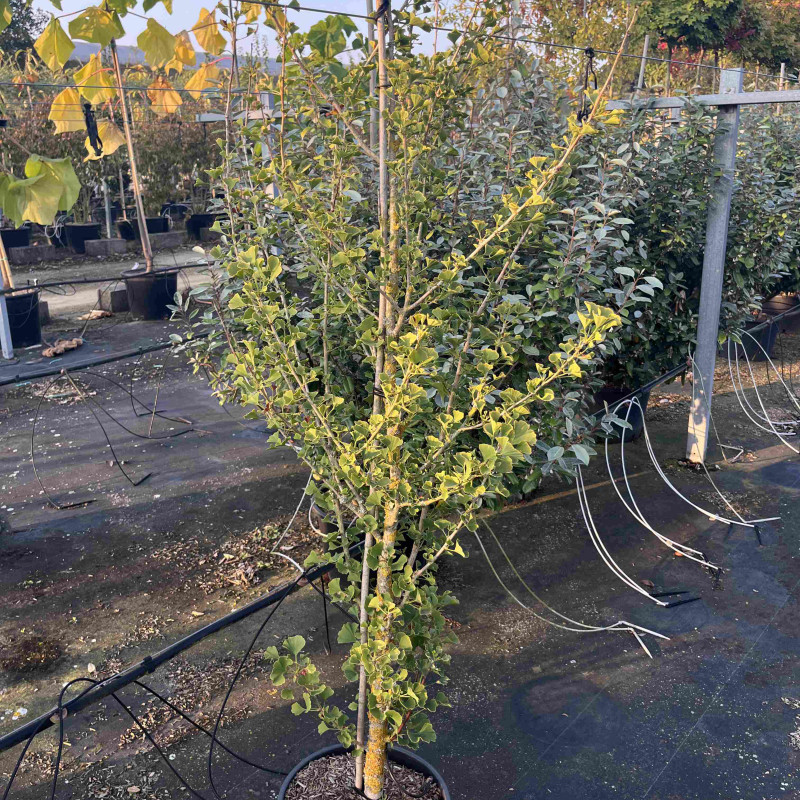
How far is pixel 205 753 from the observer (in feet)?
9.50

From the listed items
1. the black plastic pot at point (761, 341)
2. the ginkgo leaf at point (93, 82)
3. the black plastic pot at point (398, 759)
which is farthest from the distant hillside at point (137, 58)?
the black plastic pot at point (761, 341)

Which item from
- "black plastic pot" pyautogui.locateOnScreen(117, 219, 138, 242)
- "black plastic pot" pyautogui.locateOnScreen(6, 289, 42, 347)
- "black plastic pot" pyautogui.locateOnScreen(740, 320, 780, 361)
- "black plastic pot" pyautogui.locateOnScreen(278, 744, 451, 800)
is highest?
"black plastic pot" pyautogui.locateOnScreen(117, 219, 138, 242)

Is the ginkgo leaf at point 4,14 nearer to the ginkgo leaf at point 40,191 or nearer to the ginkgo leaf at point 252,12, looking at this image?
the ginkgo leaf at point 40,191

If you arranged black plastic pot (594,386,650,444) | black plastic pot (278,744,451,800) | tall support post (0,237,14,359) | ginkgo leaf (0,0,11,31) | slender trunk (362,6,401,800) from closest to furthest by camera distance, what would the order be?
ginkgo leaf (0,0,11,31), slender trunk (362,6,401,800), black plastic pot (278,744,451,800), black plastic pot (594,386,650,444), tall support post (0,237,14,359)

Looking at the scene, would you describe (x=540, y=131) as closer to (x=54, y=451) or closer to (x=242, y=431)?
(x=242, y=431)

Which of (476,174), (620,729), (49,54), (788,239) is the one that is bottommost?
(620,729)

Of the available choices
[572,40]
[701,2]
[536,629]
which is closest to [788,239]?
[536,629]

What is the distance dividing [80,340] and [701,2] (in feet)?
50.9

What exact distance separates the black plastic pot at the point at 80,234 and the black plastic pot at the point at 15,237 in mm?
752

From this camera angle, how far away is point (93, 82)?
262 inches

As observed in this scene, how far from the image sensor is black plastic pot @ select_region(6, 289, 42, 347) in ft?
27.4

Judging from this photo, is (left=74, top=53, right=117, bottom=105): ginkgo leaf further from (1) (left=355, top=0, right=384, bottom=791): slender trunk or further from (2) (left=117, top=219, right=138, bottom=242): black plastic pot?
(2) (left=117, top=219, right=138, bottom=242): black plastic pot

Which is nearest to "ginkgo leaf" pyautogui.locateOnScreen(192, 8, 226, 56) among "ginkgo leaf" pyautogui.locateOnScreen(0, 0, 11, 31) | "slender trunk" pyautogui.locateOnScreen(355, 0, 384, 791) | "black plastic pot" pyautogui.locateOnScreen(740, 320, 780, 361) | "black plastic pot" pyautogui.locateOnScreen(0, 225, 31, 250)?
"slender trunk" pyautogui.locateOnScreen(355, 0, 384, 791)

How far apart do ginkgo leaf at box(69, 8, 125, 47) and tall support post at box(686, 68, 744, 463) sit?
428cm
